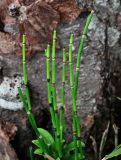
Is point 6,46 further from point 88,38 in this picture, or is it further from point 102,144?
point 102,144

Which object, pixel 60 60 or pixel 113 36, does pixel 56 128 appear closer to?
pixel 60 60

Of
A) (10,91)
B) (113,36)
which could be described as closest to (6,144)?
(10,91)

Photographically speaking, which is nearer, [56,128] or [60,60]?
[56,128]

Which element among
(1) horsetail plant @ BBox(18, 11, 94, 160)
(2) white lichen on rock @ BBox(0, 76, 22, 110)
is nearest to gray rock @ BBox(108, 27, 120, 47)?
(1) horsetail plant @ BBox(18, 11, 94, 160)

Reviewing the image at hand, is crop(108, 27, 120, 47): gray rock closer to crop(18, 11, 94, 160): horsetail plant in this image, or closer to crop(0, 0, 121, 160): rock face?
crop(0, 0, 121, 160): rock face

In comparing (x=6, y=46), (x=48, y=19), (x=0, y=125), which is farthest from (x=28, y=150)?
(x=48, y=19)

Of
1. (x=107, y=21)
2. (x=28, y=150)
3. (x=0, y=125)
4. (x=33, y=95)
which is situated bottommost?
(x=28, y=150)

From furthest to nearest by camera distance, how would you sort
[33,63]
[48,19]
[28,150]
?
1. [28,150]
2. [33,63]
3. [48,19]

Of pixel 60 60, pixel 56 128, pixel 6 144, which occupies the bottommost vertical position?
pixel 6 144
